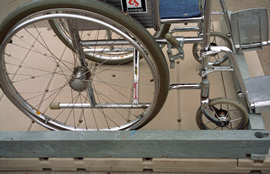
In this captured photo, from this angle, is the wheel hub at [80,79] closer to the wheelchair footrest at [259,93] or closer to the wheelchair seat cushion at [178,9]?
the wheelchair seat cushion at [178,9]

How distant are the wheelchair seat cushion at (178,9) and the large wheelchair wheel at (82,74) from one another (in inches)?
6.5

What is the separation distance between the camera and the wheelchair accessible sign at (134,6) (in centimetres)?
120

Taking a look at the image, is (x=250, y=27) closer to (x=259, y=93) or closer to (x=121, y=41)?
(x=259, y=93)

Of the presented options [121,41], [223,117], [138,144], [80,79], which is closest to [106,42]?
[121,41]

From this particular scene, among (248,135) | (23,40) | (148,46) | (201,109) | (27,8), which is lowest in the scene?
(248,135)

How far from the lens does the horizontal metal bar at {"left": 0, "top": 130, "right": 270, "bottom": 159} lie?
51.6 inches

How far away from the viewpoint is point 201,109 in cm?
143

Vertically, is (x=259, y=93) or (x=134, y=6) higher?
(x=134, y=6)

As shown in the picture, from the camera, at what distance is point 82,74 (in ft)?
4.55

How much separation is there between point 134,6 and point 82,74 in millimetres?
356

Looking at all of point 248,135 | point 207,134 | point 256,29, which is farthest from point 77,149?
point 256,29

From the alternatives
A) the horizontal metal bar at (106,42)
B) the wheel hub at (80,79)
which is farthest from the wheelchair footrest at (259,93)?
the wheel hub at (80,79)

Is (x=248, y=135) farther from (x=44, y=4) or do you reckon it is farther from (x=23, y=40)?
(x=23, y=40)

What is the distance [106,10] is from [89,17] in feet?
0.23
